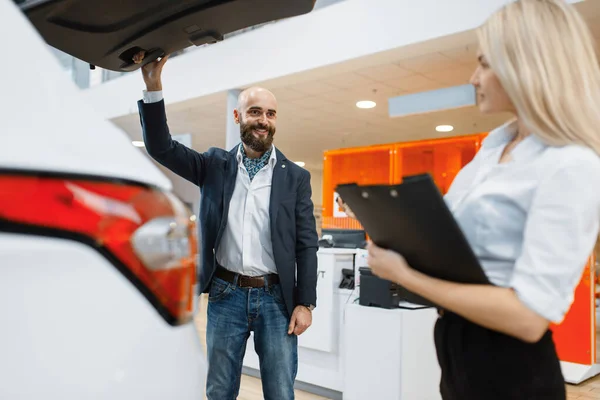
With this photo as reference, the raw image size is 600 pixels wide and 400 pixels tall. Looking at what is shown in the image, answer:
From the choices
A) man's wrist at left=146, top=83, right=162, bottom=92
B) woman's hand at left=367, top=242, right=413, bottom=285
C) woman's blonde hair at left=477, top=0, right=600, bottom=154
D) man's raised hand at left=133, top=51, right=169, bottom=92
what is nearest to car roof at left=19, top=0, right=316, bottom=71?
man's raised hand at left=133, top=51, right=169, bottom=92

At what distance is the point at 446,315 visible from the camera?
0.97 meters

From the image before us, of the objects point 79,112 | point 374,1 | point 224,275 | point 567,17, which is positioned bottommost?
point 224,275

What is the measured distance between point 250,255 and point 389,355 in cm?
166

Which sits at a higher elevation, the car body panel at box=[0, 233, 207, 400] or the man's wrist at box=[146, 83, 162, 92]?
the man's wrist at box=[146, 83, 162, 92]

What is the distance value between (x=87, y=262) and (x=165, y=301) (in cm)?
11

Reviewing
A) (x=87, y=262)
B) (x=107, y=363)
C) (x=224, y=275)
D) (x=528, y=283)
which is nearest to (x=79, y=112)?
(x=87, y=262)

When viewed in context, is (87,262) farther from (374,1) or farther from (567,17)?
(374,1)

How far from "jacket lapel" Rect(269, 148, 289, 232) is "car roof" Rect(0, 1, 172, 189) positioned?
1.26 m

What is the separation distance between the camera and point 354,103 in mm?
7074

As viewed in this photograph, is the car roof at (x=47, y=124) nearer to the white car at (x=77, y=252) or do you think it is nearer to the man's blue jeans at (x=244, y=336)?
the white car at (x=77, y=252)

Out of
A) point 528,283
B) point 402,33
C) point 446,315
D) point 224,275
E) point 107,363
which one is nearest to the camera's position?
point 107,363

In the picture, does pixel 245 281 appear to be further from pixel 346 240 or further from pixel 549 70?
pixel 346 240

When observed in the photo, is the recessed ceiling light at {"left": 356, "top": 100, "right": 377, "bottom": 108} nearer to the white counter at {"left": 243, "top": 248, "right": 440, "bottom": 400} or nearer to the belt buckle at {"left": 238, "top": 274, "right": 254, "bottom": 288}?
the white counter at {"left": 243, "top": 248, "right": 440, "bottom": 400}

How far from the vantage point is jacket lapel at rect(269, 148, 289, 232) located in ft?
A: 6.31
